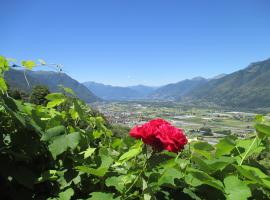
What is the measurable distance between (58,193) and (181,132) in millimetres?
989

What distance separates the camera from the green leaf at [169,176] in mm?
2080

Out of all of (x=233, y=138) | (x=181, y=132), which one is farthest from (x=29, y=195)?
(x=233, y=138)

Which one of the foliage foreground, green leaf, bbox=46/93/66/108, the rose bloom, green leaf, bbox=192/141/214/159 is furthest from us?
green leaf, bbox=46/93/66/108

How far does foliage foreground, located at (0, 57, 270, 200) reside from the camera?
2.14 metres

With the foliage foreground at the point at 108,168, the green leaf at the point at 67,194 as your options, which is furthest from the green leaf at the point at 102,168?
the green leaf at the point at 67,194

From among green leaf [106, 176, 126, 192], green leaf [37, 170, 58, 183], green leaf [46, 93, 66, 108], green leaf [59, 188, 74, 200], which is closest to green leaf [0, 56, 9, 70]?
green leaf [46, 93, 66, 108]

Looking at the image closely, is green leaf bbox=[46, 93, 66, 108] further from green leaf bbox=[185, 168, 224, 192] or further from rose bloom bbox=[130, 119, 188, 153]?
green leaf bbox=[185, 168, 224, 192]

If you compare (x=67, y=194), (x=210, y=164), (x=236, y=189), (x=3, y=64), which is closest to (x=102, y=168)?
(x=67, y=194)

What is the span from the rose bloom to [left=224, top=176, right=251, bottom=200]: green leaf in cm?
43

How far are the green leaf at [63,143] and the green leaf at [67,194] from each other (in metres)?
0.26

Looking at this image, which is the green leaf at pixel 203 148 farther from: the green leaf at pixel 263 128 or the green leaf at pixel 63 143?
the green leaf at pixel 63 143

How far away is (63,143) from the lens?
88.0 inches

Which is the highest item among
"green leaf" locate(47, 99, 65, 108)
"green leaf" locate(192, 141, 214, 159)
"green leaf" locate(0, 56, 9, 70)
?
"green leaf" locate(0, 56, 9, 70)

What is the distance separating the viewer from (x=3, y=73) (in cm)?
264
